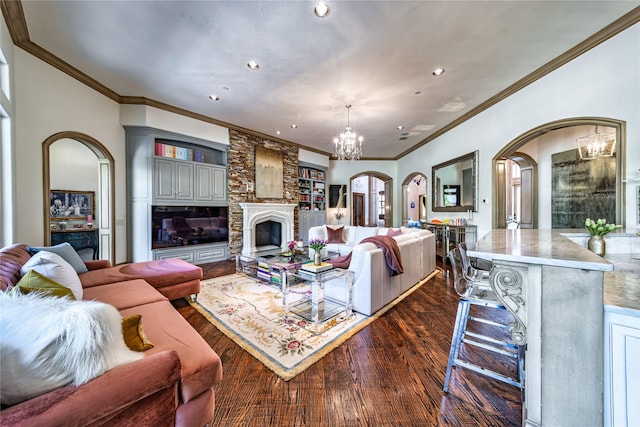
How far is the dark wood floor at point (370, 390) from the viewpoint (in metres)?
1.46

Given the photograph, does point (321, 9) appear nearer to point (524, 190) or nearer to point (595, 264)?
point (595, 264)

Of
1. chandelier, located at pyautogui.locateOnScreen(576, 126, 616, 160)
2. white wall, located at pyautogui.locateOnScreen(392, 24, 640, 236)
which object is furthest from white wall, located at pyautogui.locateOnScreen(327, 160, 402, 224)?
chandelier, located at pyautogui.locateOnScreen(576, 126, 616, 160)

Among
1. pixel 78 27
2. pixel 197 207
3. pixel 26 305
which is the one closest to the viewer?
pixel 26 305

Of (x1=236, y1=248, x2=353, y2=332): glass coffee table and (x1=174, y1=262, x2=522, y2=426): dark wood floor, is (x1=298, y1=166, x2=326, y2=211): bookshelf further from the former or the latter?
(x1=174, y1=262, x2=522, y2=426): dark wood floor

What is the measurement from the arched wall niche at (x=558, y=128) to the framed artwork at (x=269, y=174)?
193 inches

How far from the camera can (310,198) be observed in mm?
8055

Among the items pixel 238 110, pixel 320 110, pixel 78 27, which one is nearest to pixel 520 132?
pixel 320 110

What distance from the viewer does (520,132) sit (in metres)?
3.73

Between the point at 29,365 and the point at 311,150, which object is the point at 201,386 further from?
the point at 311,150

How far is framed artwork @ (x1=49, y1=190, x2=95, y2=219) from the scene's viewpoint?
16.6ft

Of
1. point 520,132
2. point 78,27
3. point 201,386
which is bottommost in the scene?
point 201,386

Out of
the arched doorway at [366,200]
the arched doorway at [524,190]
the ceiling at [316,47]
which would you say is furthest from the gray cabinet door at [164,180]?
the arched doorway at [366,200]

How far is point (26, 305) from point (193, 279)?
2252 millimetres

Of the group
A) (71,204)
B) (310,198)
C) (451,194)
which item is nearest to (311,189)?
(310,198)
